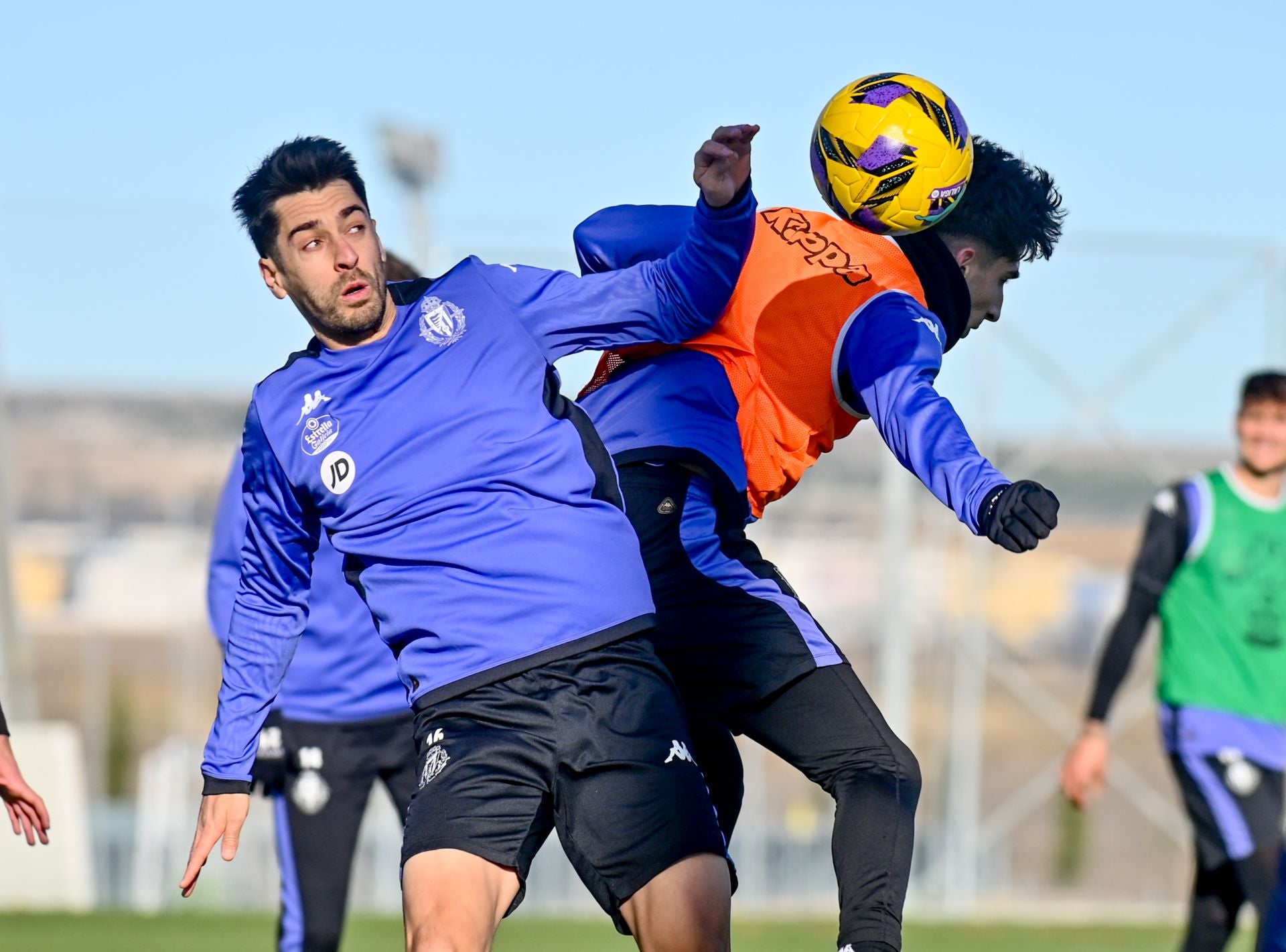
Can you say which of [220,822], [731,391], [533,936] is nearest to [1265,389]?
[731,391]

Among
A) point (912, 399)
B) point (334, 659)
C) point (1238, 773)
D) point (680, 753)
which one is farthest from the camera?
point (1238, 773)

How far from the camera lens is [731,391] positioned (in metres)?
4.04

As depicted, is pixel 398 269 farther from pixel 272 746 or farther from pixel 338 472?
pixel 338 472

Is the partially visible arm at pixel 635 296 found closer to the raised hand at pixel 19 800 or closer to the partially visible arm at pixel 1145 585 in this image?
the raised hand at pixel 19 800

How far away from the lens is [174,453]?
12.9 m

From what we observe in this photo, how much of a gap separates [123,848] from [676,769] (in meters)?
8.96

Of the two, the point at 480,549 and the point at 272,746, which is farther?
the point at 272,746

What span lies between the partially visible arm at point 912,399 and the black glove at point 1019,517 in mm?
49

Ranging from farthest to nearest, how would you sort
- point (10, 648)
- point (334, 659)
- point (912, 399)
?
point (10, 648) → point (334, 659) → point (912, 399)

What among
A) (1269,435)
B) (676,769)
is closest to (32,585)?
(1269,435)

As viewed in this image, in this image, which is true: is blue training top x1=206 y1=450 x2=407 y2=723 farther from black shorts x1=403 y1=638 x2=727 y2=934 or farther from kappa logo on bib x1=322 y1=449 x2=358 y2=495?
black shorts x1=403 y1=638 x2=727 y2=934

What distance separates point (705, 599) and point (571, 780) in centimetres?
60

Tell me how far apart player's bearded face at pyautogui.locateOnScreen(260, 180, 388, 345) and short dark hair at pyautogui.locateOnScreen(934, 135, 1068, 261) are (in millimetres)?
1369

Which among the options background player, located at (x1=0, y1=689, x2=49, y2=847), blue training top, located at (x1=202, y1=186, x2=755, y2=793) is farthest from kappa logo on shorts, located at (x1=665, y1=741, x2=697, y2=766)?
background player, located at (x1=0, y1=689, x2=49, y2=847)
